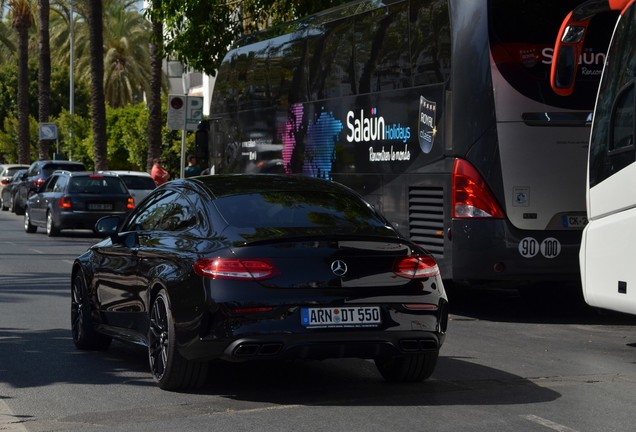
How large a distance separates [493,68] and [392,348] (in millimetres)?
5719

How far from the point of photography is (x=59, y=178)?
31391 millimetres

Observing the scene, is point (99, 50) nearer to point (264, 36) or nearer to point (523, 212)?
point (264, 36)

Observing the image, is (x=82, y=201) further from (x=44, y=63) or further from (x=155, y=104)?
(x=44, y=63)

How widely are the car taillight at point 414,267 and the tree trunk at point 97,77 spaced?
1270 inches

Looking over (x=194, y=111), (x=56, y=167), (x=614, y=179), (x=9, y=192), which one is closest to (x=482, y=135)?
(x=614, y=179)

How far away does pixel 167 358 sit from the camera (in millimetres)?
8828

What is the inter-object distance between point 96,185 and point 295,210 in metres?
21.9

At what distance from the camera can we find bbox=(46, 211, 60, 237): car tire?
30562 mm

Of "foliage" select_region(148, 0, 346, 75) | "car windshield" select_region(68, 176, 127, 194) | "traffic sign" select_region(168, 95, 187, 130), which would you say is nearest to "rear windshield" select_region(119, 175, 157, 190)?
"car windshield" select_region(68, 176, 127, 194)

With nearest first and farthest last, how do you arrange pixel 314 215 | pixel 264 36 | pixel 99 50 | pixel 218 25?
1. pixel 314 215
2. pixel 264 36
3. pixel 218 25
4. pixel 99 50

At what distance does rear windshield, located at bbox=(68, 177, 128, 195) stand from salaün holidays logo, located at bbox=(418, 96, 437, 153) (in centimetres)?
1687

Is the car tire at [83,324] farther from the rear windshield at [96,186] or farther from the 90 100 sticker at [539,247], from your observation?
the rear windshield at [96,186]

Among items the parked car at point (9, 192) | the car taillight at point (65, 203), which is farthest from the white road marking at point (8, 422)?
the parked car at point (9, 192)

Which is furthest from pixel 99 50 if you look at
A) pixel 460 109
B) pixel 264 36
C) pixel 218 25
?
pixel 460 109
